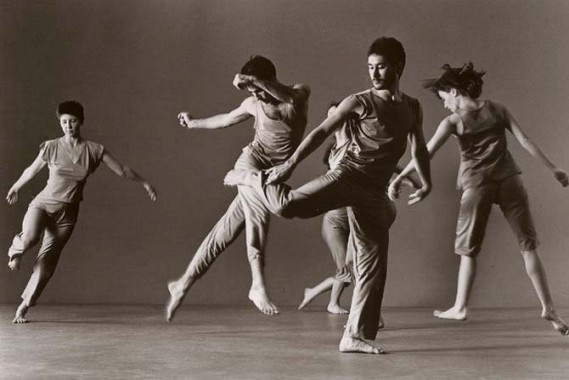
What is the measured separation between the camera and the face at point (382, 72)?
4.38m

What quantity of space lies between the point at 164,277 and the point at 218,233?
1.74m

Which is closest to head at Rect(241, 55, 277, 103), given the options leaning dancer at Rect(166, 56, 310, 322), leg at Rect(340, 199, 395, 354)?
leaning dancer at Rect(166, 56, 310, 322)

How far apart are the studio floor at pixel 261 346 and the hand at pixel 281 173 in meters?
0.86

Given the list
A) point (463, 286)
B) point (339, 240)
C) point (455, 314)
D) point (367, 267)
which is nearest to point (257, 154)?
point (339, 240)

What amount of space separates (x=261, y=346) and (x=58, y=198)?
1.70 meters

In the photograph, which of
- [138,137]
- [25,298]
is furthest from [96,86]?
[25,298]

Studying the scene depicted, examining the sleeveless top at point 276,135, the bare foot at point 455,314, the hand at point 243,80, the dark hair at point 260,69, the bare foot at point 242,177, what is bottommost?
the bare foot at point 455,314

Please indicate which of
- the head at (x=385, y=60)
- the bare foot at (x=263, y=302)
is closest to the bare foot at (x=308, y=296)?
the bare foot at (x=263, y=302)

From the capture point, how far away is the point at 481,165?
18.4 feet

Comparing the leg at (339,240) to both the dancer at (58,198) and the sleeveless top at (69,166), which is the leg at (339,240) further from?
the sleeveless top at (69,166)

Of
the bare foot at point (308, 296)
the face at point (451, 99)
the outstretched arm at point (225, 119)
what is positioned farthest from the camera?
the bare foot at point (308, 296)

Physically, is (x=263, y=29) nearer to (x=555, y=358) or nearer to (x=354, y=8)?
(x=354, y=8)

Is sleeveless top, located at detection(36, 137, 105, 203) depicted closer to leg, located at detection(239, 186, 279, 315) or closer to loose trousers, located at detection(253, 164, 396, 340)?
leg, located at detection(239, 186, 279, 315)

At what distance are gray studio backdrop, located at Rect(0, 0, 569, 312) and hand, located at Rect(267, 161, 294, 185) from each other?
2.55m
